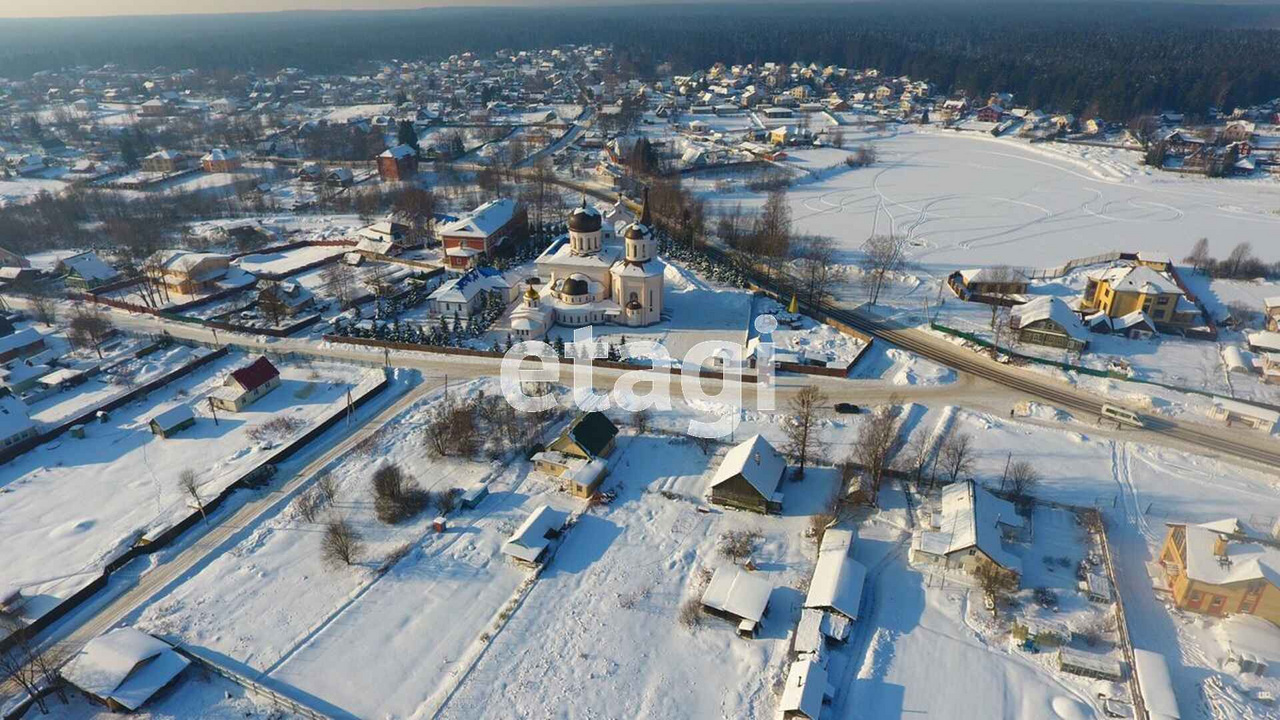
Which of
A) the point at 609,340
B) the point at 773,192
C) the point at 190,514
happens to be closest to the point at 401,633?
the point at 190,514

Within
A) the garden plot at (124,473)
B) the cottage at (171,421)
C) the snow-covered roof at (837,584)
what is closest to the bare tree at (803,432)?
the snow-covered roof at (837,584)

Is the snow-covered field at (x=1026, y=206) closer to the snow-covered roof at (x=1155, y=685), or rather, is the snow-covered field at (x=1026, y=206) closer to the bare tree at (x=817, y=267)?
the bare tree at (x=817, y=267)

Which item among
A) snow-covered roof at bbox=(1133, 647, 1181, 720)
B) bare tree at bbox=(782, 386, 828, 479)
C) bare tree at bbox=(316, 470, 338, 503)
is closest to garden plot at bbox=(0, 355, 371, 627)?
bare tree at bbox=(316, 470, 338, 503)

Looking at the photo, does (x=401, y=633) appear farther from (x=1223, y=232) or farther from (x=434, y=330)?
(x=1223, y=232)

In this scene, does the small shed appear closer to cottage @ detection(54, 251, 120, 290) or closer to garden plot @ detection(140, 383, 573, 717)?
garden plot @ detection(140, 383, 573, 717)

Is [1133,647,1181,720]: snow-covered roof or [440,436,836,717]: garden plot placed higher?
[1133,647,1181,720]: snow-covered roof

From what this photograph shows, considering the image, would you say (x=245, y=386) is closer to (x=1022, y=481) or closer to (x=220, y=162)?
(x=1022, y=481)
